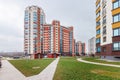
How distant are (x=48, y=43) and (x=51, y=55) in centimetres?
6762

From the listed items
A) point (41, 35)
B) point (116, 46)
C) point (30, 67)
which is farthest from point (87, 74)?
point (41, 35)

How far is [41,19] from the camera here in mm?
131000

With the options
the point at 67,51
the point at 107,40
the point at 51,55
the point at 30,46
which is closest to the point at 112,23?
the point at 107,40

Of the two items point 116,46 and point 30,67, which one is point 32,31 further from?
point 30,67

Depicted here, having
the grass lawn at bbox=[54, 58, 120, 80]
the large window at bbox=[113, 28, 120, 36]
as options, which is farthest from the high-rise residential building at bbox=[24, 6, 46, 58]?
the grass lawn at bbox=[54, 58, 120, 80]

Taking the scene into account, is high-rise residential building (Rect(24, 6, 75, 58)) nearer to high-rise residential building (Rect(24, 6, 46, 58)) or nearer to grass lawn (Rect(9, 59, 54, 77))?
high-rise residential building (Rect(24, 6, 46, 58))

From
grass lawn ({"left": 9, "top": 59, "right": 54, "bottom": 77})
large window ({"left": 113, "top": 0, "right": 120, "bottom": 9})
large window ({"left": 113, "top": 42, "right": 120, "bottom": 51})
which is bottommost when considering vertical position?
grass lawn ({"left": 9, "top": 59, "right": 54, "bottom": 77})

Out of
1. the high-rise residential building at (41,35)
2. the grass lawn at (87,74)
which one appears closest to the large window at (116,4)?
the grass lawn at (87,74)

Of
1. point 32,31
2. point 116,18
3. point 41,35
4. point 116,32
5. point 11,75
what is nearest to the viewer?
point 11,75

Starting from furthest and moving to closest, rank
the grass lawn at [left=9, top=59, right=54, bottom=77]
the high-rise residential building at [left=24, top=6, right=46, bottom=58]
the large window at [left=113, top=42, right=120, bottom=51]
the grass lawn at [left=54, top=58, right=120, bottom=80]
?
1. the high-rise residential building at [left=24, top=6, right=46, bottom=58]
2. the large window at [left=113, top=42, right=120, bottom=51]
3. the grass lawn at [left=9, top=59, right=54, bottom=77]
4. the grass lawn at [left=54, top=58, right=120, bottom=80]

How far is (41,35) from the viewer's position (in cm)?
13012

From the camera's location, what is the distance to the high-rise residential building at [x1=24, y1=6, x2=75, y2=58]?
12176cm

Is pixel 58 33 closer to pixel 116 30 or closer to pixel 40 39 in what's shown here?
pixel 40 39

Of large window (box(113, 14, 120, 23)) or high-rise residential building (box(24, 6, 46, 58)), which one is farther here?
high-rise residential building (box(24, 6, 46, 58))
